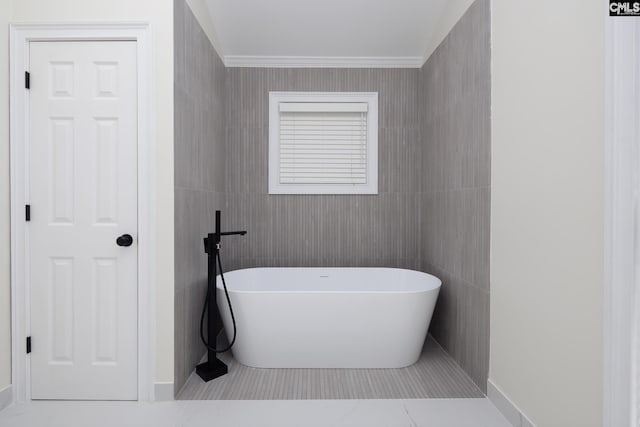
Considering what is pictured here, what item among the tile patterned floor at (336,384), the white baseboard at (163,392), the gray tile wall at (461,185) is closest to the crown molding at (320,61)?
the gray tile wall at (461,185)

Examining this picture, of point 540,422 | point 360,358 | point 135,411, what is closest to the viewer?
point 540,422

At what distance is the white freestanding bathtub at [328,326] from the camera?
2.40m

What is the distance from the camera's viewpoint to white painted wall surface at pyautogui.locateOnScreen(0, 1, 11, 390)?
2035mm

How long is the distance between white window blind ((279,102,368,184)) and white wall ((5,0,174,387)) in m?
1.40

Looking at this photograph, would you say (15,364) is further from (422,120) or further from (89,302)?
(422,120)

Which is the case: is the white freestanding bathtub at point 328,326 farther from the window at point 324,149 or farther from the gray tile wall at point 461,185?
the window at point 324,149

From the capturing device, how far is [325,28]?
3.11 m

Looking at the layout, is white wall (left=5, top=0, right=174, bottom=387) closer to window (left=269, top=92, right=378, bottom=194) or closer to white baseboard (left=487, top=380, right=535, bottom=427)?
window (left=269, top=92, right=378, bottom=194)

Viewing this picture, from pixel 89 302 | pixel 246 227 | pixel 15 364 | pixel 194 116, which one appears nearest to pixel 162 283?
pixel 89 302

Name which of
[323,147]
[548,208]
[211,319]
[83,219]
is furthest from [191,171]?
[548,208]

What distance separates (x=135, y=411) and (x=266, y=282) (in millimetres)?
1354

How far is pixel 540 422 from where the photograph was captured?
168 centimetres

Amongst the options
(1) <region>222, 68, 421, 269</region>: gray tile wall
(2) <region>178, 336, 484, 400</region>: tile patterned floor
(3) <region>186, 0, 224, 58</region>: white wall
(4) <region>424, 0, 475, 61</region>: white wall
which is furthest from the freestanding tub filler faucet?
(4) <region>424, 0, 475, 61</region>: white wall

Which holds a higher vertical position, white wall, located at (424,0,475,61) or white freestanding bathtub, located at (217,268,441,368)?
white wall, located at (424,0,475,61)
